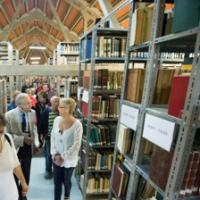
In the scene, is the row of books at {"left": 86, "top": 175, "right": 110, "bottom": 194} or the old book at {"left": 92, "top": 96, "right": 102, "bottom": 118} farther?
the row of books at {"left": 86, "top": 175, "right": 110, "bottom": 194}

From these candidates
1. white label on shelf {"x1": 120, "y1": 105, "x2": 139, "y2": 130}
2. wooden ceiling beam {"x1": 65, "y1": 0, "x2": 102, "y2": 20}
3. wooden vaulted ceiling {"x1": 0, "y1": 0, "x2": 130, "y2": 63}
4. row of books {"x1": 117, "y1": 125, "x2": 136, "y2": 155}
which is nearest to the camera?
white label on shelf {"x1": 120, "y1": 105, "x2": 139, "y2": 130}

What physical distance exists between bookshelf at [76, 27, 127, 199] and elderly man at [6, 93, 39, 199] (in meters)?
0.82

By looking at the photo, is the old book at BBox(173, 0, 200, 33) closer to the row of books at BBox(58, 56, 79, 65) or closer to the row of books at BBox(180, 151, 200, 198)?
the row of books at BBox(180, 151, 200, 198)

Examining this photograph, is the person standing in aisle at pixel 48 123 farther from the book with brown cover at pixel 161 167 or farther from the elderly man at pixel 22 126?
the book with brown cover at pixel 161 167

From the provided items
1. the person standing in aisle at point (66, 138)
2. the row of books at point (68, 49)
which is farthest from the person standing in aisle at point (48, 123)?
the row of books at point (68, 49)

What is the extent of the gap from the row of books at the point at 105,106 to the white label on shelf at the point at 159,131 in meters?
1.91

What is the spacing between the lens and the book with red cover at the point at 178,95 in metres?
1.43

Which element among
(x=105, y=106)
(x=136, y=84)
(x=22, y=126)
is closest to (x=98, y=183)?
(x=105, y=106)

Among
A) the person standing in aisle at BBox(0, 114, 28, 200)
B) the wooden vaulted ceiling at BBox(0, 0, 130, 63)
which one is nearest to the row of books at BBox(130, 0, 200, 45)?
the person standing in aisle at BBox(0, 114, 28, 200)

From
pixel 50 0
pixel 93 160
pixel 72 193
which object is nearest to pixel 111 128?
pixel 93 160

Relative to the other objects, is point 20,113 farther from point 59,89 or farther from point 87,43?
point 59,89

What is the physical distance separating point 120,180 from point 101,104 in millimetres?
1596

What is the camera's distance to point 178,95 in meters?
1.49

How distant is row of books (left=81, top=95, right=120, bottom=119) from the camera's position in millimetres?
3723
